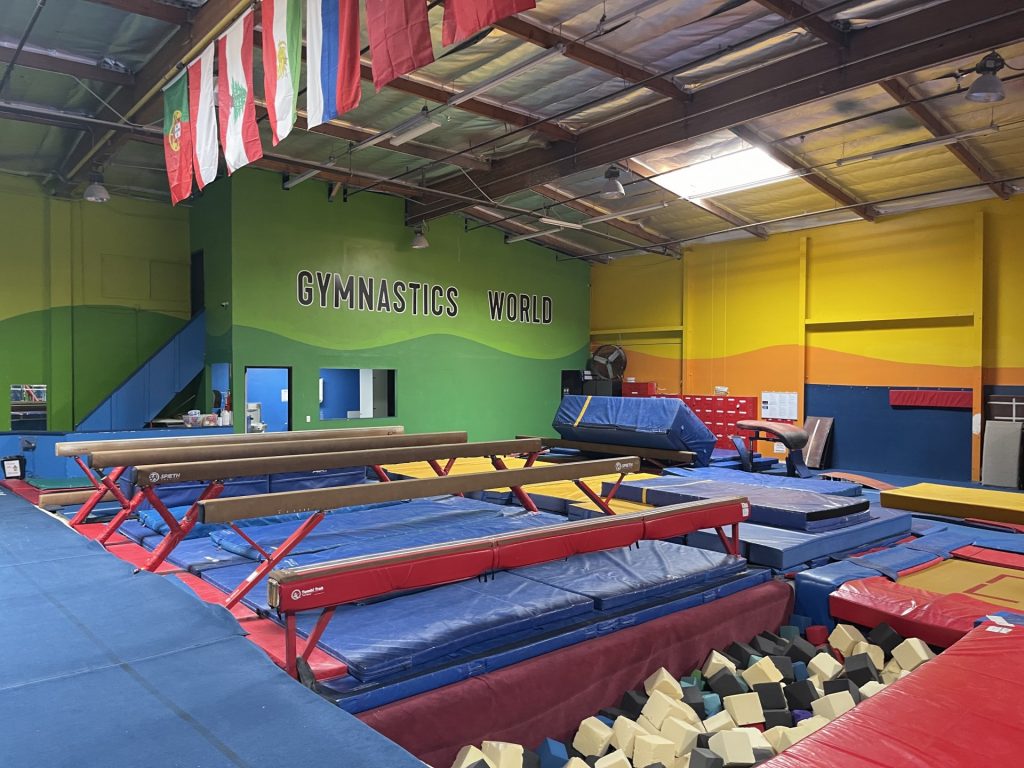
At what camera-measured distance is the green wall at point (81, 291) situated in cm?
986

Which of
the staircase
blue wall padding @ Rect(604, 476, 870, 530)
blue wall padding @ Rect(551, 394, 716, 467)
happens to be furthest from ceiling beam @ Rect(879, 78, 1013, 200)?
the staircase

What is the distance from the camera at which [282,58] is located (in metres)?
4.70

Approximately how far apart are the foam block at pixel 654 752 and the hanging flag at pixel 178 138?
5.62 m

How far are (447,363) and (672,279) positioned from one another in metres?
5.29

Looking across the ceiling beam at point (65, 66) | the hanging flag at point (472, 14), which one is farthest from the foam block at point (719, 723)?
the ceiling beam at point (65, 66)

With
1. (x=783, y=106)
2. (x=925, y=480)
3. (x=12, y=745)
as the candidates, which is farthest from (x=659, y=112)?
(x=12, y=745)

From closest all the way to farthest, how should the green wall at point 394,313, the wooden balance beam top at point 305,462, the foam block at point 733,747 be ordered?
the foam block at point 733,747 → the wooden balance beam top at point 305,462 → the green wall at point 394,313

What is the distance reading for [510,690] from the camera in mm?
3076

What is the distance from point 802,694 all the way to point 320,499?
2.77 metres

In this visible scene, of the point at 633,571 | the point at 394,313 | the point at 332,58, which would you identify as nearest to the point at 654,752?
the point at 633,571

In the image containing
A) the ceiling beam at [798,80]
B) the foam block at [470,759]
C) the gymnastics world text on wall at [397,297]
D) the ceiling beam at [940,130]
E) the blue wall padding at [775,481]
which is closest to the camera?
the foam block at [470,759]

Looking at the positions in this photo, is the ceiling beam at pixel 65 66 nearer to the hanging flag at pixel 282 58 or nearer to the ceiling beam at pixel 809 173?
the hanging flag at pixel 282 58

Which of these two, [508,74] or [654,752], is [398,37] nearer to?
[508,74]

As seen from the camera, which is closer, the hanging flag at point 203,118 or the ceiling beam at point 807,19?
the hanging flag at point 203,118
